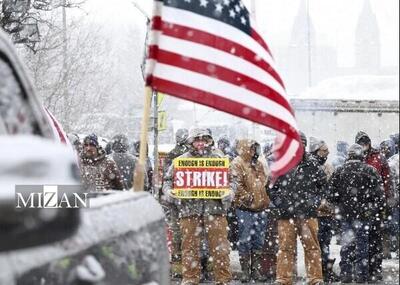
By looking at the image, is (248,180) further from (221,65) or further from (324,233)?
(221,65)

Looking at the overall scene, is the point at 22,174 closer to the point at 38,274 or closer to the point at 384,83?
the point at 38,274

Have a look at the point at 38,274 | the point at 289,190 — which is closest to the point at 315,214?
the point at 289,190

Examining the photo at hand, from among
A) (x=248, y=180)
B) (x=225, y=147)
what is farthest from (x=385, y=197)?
(x=225, y=147)

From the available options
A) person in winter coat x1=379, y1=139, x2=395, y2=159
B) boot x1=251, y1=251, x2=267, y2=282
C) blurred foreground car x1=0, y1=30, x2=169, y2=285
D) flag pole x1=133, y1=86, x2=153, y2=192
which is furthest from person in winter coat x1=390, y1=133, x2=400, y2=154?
blurred foreground car x1=0, y1=30, x2=169, y2=285

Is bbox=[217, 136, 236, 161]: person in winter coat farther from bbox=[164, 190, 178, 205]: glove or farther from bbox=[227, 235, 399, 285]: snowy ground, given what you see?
bbox=[164, 190, 178, 205]: glove

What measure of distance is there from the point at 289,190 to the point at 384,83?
18.4 meters

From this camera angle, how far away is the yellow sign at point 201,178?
916 cm

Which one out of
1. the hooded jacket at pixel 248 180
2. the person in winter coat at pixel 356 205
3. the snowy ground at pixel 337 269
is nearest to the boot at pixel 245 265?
the snowy ground at pixel 337 269

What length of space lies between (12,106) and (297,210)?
783 cm

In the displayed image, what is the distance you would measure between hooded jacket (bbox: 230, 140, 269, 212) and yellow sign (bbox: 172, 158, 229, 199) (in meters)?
0.49

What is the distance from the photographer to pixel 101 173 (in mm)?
9742

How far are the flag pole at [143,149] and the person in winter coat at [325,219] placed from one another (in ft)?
22.7

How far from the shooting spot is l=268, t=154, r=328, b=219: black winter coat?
945 centimetres

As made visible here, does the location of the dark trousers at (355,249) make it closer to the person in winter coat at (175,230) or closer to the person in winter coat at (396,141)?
the person in winter coat at (175,230)
